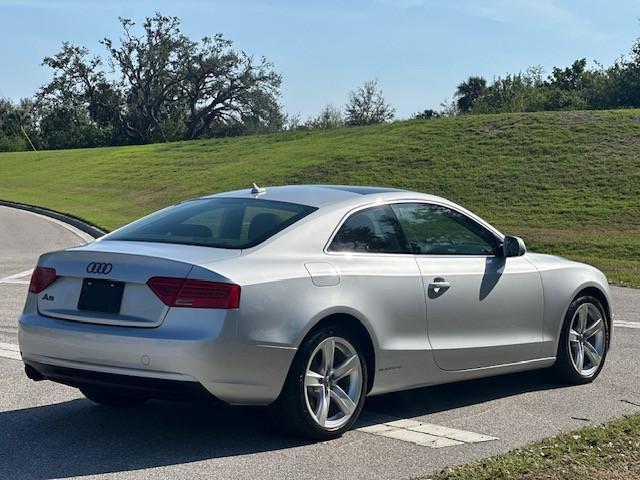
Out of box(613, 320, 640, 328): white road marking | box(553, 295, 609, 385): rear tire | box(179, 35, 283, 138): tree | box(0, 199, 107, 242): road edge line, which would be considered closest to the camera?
box(553, 295, 609, 385): rear tire

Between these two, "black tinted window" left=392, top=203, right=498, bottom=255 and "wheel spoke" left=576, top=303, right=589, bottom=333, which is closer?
"black tinted window" left=392, top=203, right=498, bottom=255

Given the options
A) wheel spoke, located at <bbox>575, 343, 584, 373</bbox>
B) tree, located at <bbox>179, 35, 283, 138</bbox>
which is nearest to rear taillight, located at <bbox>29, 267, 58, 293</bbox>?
wheel spoke, located at <bbox>575, 343, 584, 373</bbox>

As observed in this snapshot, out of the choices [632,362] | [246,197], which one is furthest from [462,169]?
[246,197]

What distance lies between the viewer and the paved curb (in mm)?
24812

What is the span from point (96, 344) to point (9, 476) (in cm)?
82

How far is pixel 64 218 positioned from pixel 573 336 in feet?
77.1

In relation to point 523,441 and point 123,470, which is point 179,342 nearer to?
point 123,470

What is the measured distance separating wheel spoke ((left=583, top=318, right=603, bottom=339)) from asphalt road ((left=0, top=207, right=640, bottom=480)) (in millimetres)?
374

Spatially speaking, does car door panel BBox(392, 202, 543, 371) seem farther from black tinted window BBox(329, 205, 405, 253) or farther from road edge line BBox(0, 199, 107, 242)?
road edge line BBox(0, 199, 107, 242)

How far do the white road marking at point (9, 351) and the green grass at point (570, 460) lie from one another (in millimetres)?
4427

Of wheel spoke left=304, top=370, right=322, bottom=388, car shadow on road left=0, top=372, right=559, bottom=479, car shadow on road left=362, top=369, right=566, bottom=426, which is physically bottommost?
car shadow on road left=362, top=369, right=566, bottom=426

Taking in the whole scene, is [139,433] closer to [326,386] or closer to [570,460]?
[326,386]

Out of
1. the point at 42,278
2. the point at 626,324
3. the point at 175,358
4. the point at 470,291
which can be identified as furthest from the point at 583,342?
the point at 42,278

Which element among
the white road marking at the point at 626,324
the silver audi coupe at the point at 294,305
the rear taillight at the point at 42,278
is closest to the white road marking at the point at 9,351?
the silver audi coupe at the point at 294,305
